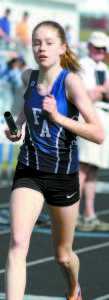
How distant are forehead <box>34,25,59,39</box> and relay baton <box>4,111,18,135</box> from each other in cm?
50

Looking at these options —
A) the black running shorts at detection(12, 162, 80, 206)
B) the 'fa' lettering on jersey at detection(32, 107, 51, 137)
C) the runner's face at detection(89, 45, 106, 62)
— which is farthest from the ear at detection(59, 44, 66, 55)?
the runner's face at detection(89, 45, 106, 62)

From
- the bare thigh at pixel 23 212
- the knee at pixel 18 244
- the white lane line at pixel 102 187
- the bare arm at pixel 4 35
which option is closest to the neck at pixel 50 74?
the bare thigh at pixel 23 212

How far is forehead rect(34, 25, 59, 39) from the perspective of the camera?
399cm

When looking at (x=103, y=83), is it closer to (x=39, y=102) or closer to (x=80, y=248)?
(x=80, y=248)

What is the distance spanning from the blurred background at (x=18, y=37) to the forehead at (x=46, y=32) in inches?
193

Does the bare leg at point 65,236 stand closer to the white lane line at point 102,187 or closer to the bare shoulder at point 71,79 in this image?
the bare shoulder at point 71,79

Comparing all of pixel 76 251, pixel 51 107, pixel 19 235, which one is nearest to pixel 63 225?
pixel 19 235

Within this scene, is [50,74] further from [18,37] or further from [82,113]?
[18,37]

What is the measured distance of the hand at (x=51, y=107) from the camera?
3.60 meters

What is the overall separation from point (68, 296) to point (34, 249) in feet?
7.19

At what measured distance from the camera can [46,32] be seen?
157 inches

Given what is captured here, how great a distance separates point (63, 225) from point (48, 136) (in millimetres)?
556

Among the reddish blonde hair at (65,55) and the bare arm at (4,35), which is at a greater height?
the reddish blonde hair at (65,55)

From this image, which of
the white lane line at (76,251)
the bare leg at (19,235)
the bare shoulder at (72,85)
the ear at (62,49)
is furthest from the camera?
the white lane line at (76,251)
